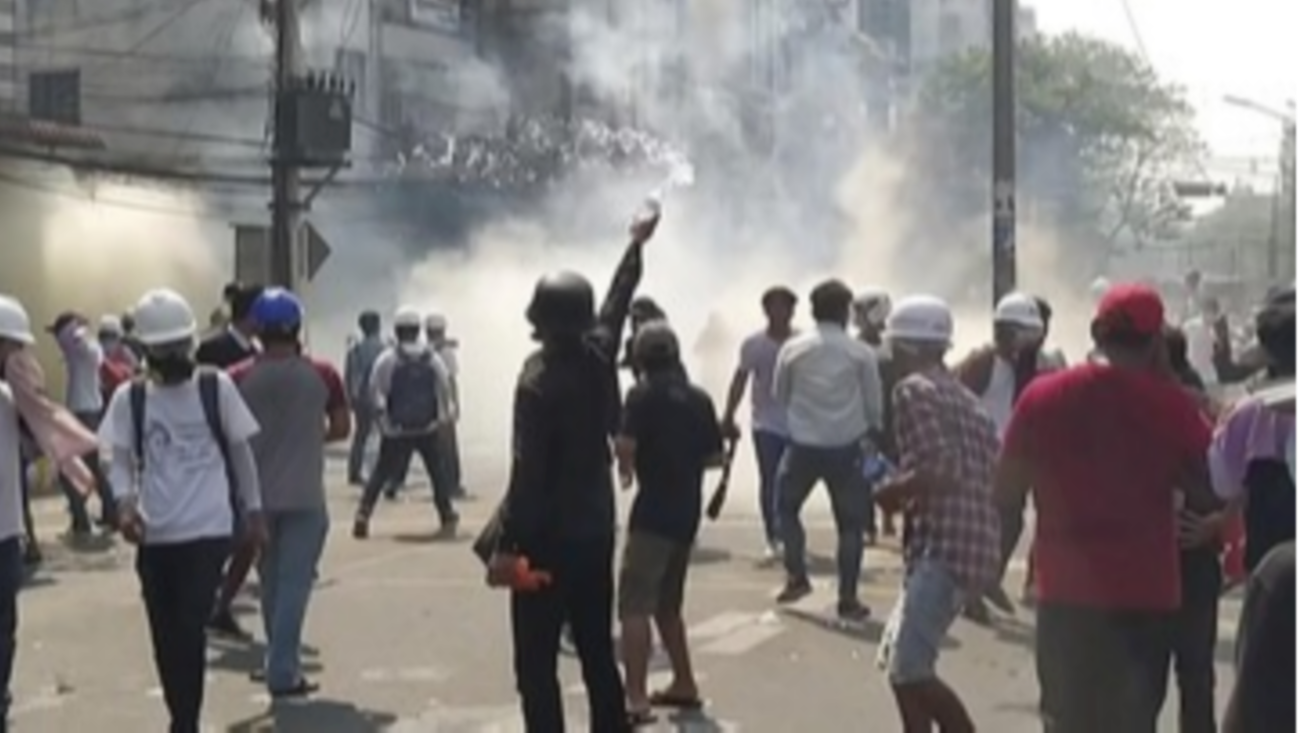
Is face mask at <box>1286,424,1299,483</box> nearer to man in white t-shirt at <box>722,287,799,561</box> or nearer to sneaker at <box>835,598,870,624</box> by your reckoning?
sneaker at <box>835,598,870,624</box>

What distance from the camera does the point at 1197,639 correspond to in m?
6.68

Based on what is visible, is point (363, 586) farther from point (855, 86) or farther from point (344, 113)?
point (855, 86)

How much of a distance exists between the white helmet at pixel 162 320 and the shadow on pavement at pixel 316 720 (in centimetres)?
183

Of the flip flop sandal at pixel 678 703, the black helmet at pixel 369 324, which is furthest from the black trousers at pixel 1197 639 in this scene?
the black helmet at pixel 369 324

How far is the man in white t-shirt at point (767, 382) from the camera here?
41.4ft

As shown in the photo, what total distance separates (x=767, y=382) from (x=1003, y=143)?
494 cm

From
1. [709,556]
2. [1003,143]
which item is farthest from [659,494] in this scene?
[1003,143]

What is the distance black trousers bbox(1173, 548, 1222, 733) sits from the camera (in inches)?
263

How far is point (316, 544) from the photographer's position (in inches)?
359

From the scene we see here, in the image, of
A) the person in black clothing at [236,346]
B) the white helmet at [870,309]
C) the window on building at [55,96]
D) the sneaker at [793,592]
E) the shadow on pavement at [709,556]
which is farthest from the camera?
the window on building at [55,96]

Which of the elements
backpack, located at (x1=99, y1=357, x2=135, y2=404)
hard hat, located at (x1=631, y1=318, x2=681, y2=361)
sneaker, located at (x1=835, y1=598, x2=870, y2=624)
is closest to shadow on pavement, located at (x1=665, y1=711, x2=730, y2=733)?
hard hat, located at (x1=631, y1=318, x2=681, y2=361)

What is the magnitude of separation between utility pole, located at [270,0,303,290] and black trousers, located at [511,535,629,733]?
16584 mm

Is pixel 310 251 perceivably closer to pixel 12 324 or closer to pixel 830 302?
pixel 830 302

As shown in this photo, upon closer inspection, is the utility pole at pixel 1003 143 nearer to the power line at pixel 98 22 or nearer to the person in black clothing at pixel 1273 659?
the person in black clothing at pixel 1273 659
